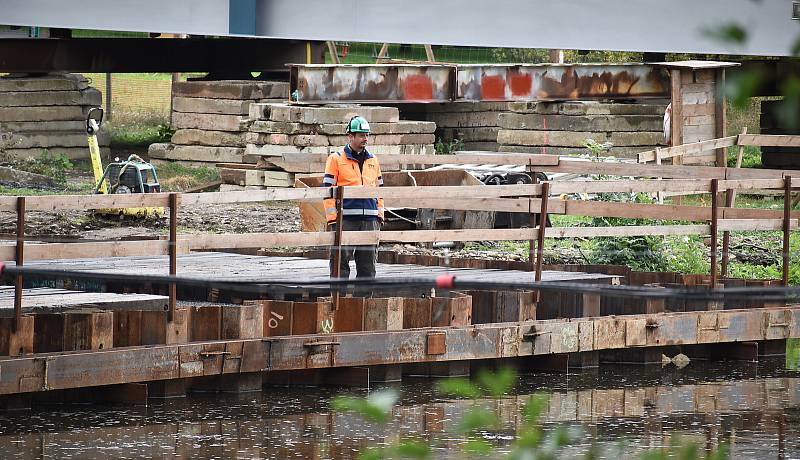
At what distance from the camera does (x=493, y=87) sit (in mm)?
22109

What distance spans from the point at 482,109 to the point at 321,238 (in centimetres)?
1853

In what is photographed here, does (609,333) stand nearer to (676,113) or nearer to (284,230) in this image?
(284,230)

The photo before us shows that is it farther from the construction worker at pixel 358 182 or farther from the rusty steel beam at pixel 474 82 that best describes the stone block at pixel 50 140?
the construction worker at pixel 358 182

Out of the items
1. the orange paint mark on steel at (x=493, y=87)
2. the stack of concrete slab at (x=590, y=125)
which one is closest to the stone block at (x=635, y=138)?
the stack of concrete slab at (x=590, y=125)

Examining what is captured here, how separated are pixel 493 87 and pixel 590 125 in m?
2.30

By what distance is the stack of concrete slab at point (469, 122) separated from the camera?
28281 mm

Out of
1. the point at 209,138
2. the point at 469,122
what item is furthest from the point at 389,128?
the point at 469,122

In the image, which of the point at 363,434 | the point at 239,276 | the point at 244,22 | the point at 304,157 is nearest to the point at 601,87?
the point at 244,22

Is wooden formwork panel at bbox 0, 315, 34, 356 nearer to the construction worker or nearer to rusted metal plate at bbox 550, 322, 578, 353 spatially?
the construction worker

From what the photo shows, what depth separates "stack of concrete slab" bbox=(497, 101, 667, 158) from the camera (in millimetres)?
23438

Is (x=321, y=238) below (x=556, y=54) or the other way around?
below

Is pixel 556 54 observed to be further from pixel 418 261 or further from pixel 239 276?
pixel 239 276

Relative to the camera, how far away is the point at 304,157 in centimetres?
1423

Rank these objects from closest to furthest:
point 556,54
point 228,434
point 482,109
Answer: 1. point 228,434
2. point 482,109
3. point 556,54
